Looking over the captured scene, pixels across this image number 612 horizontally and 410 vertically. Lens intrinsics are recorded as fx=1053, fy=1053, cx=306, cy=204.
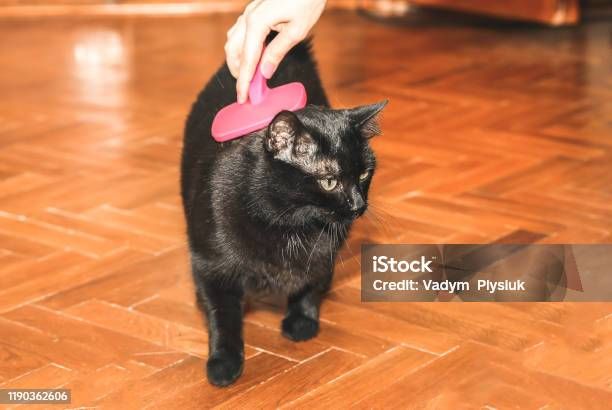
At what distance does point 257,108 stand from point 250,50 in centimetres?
10

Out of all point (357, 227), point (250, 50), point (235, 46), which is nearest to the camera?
point (250, 50)

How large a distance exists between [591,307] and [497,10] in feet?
9.56

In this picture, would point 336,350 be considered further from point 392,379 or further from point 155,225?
point 155,225

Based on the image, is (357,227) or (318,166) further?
(357,227)

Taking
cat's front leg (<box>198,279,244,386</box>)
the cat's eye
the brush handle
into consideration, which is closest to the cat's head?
the cat's eye

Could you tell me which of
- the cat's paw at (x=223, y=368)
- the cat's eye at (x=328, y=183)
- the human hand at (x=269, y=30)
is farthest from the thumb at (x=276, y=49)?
the cat's paw at (x=223, y=368)

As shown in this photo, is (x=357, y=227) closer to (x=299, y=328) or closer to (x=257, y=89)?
(x=299, y=328)

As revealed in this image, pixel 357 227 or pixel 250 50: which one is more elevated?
pixel 250 50

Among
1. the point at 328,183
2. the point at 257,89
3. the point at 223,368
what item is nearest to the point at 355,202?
the point at 328,183

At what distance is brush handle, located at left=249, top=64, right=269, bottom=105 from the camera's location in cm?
182

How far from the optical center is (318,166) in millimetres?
1697

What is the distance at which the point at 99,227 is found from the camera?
2.56 metres

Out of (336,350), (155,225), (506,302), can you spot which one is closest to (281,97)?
(336,350)

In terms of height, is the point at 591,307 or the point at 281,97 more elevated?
the point at 281,97
